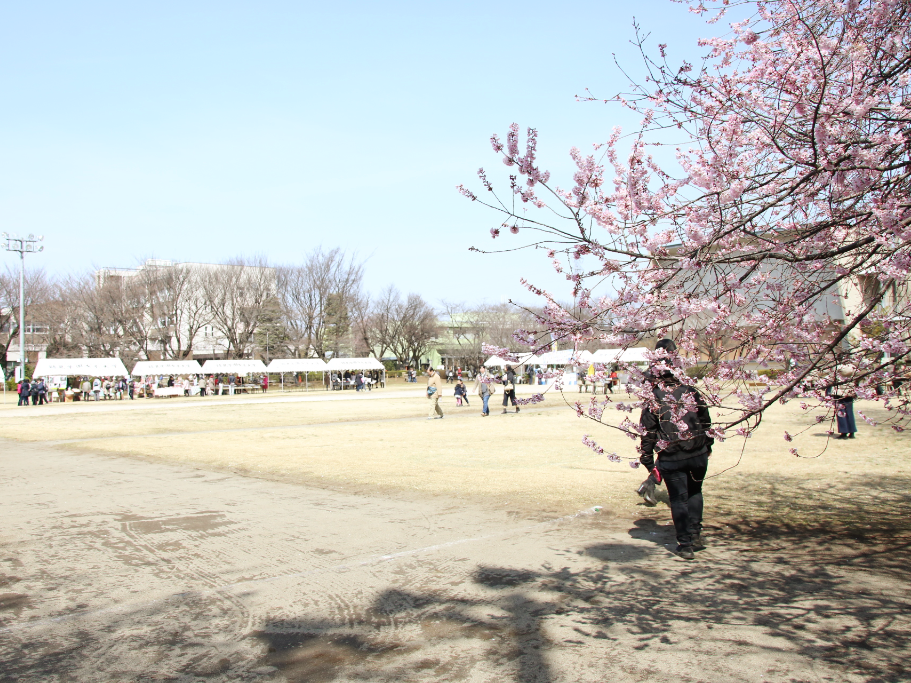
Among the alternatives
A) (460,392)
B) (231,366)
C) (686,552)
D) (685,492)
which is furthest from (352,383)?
(686,552)

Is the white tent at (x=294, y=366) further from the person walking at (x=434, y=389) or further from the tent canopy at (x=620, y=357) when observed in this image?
the tent canopy at (x=620, y=357)

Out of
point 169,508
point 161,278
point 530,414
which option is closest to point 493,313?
point 161,278

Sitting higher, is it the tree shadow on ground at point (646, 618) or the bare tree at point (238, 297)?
the bare tree at point (238, 297)

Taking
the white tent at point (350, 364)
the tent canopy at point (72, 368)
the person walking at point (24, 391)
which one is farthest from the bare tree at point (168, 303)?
the person walking at point (24, 391)

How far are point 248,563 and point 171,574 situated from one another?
2.05ft

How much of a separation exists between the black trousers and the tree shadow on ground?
9.8 inches

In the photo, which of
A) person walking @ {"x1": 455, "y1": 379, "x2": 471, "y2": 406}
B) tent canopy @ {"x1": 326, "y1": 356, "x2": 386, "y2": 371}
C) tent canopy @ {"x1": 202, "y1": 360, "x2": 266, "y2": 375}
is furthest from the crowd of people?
person walking @ {"x1": 455, "y1": 379, "x2": 471, "y2": 406}

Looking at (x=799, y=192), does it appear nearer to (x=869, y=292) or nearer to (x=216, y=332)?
(x=869, y=292)

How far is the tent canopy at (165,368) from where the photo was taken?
47.2 m

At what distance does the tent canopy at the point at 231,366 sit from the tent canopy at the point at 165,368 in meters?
0.70

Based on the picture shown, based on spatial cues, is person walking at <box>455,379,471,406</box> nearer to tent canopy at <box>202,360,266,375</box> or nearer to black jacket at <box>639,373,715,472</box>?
black jacket at <box>639,373,715,472</box>

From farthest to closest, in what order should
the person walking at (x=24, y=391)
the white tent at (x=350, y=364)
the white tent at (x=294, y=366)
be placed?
1. the white tent at (x=350, y=364)
2. the white tent at (x=294, y=366)
3. the person walking at (x=24, y=391)

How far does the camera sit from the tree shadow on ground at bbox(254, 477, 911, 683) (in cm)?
375

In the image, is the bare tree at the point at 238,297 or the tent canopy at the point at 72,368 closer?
the tent canopy at the point at 72,368
